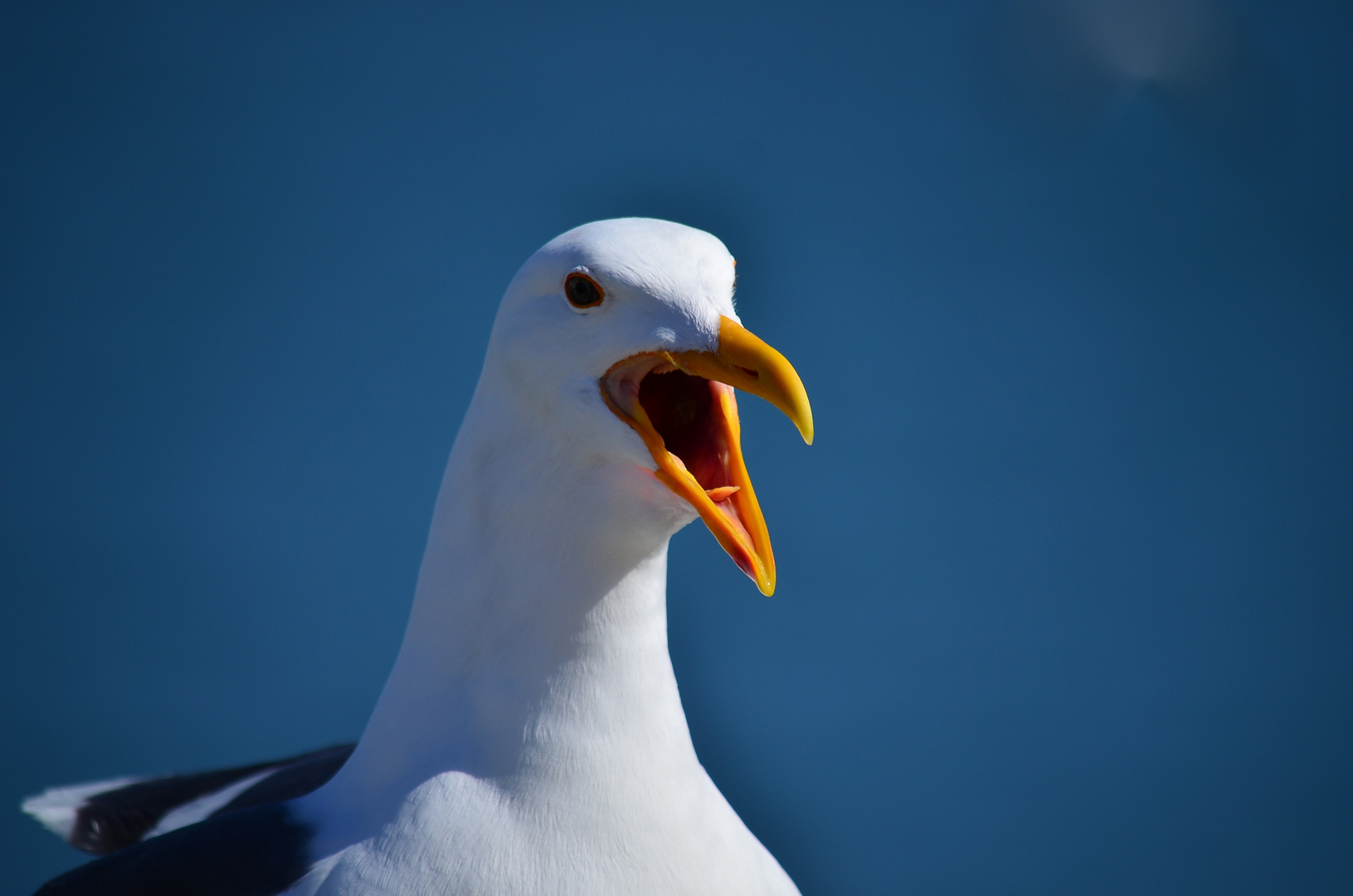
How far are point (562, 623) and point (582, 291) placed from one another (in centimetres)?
37

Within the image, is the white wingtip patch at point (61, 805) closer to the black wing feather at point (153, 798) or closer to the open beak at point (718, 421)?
the black wing feather at point (153, 798)

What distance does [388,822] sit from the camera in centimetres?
128

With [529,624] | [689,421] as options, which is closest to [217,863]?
[529,624]

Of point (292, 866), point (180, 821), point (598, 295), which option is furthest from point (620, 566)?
point (180, 821)

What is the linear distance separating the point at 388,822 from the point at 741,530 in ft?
1.76

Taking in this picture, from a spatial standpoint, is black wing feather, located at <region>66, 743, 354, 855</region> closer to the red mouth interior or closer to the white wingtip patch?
the white wingtip patch

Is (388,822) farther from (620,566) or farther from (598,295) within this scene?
(598,295)

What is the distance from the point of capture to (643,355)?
3.87ft

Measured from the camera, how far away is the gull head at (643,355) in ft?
3.75

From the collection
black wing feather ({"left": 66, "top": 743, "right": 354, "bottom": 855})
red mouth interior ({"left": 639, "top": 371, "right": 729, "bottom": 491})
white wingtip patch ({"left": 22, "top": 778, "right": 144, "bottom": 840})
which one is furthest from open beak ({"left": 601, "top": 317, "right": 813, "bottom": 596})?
white wingtip patch ({"left": 22, "top": 778, "right": 144, "bottom": 840})

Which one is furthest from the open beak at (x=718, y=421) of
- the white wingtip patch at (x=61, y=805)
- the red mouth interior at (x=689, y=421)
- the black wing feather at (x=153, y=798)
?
the white wingtip patch at (x=61, y=805)

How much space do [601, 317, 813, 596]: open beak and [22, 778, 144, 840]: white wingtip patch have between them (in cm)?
141

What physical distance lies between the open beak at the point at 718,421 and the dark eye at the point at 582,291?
2.9 inches

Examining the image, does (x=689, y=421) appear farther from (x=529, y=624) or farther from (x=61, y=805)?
(x=61, y=805)
